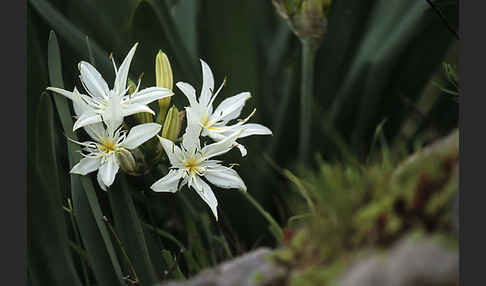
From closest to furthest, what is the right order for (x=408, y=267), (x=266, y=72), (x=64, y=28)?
(x=408, y=267)
(x=64, y=28)
(x=266, y=72)

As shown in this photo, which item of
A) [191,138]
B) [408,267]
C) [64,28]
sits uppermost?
[64,28]

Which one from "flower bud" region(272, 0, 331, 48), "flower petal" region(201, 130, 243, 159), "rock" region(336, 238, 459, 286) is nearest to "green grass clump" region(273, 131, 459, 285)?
"rock" region(336, 238, 459, 286)

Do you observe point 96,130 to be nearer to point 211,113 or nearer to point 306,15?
point 211,113

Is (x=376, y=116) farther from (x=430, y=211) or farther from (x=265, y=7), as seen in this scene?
(x=430, y=211)

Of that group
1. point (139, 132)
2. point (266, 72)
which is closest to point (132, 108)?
point (139, 132)

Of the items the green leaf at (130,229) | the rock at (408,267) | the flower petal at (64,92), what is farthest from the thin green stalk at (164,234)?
the rock at (408,267)

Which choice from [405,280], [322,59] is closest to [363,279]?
[405,280]

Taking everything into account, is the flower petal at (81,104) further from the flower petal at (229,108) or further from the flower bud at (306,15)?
the flower bud at (306,15)
